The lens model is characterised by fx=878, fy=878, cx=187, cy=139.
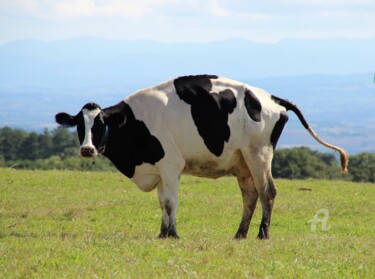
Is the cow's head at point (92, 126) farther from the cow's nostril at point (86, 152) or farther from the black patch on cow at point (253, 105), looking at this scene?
the black patch on cow at point (253, 105)

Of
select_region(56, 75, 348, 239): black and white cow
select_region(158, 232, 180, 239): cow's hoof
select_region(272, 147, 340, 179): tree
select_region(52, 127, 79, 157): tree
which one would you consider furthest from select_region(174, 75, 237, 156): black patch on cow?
select_region(52, 127, 79, 157): tree

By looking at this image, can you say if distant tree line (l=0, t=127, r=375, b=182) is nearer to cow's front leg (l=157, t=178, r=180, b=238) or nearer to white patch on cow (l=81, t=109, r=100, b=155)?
white patch on cow (l=81, t=109, r=100, b=155)

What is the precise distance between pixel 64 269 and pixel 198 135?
525 cm

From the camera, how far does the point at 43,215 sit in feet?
67.6

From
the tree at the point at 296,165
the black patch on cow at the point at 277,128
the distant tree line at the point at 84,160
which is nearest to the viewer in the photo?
the black patch on cow at the point at 277,128

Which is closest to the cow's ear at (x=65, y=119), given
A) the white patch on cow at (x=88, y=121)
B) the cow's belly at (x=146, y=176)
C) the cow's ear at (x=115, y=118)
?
the white patch on cow at (x=88, y=121)

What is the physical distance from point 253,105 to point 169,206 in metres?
2.47

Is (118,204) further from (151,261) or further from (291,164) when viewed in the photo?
(291,164)

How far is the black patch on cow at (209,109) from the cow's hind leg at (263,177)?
2.09 feet

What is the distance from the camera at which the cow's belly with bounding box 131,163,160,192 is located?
1584cm

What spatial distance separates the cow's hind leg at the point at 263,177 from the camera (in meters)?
16.1

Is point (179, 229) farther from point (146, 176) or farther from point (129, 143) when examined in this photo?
point (129, 143)

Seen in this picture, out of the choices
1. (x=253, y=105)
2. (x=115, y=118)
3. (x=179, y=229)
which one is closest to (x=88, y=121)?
(x=115, y=118)

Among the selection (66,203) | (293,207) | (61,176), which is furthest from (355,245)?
(61,176)
